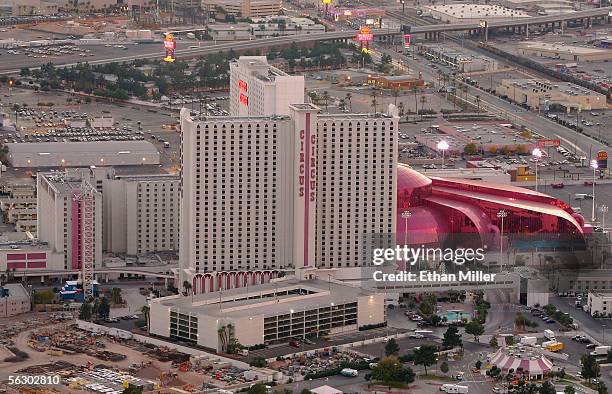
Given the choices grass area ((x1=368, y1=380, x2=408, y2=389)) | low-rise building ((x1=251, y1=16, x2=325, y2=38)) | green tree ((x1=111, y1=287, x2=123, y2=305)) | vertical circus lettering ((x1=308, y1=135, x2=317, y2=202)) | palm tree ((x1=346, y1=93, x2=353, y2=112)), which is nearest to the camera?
grass area ((x1=368, y1=380, x2=408, y2=389))

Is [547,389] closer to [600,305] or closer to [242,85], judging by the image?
[600,305]

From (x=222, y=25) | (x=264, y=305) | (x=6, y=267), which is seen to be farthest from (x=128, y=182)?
(x=222, y=25)

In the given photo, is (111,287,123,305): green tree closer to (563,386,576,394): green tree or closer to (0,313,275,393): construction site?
(0,313,275,393): construction site

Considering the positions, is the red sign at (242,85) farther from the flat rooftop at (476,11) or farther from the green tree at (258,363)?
the flat rooftop at (476,11)

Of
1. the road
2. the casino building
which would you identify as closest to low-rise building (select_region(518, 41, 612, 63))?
the road

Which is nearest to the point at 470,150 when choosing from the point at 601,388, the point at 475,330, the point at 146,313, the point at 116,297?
the point at 116,297

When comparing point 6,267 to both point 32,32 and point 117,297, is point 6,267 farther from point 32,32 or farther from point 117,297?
point 32,32

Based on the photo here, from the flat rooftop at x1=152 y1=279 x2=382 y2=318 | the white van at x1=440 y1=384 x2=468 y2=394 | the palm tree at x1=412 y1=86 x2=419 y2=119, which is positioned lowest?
the palm tree at x1=412 y1=86 x2=419 y2=119
